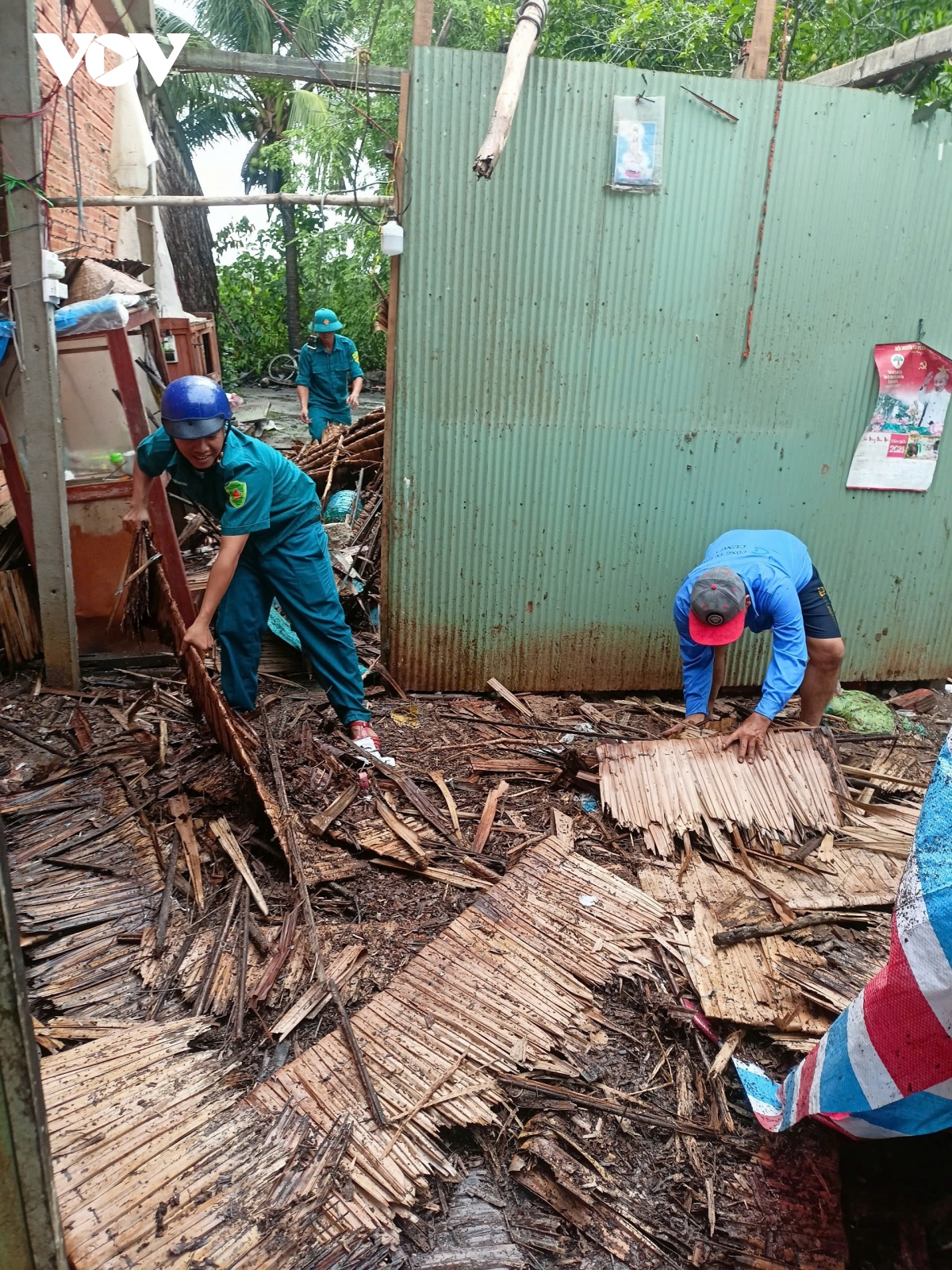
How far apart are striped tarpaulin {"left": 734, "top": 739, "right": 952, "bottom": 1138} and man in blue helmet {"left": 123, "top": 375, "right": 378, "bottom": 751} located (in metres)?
3.16

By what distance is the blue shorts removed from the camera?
521cm

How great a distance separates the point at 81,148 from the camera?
8.32 meters

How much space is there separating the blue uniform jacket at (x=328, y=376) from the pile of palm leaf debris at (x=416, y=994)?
5.03 m

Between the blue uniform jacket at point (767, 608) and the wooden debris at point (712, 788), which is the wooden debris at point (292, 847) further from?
the blue uniform jacket at point (767, 608)

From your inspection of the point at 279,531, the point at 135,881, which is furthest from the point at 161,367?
the point at 135,881

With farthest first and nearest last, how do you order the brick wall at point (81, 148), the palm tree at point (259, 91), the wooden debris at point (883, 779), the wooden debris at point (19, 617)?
the palm tree at point (259, 91)
the brick wall at point (81, 148)
the wooden debris at point (19, 617)
the wooden debris at point (883, 779)

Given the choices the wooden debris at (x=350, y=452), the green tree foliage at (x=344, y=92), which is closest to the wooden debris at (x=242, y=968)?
the wooden debris at (x=350, y=452)

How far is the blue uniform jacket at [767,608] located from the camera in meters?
4.55

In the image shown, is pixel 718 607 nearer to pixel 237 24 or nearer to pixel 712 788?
pixel 712 788

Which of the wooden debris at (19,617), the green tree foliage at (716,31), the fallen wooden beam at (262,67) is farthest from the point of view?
the fallen wooden beam at (262,67)

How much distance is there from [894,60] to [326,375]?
568cm

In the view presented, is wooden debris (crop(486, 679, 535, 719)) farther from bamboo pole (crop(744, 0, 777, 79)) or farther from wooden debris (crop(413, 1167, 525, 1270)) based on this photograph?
bamboo pole (crop(744, 0, 777, 79))

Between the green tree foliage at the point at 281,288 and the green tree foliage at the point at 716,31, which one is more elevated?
the green tree foliage at the point at 716,31

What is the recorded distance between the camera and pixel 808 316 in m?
5.60
